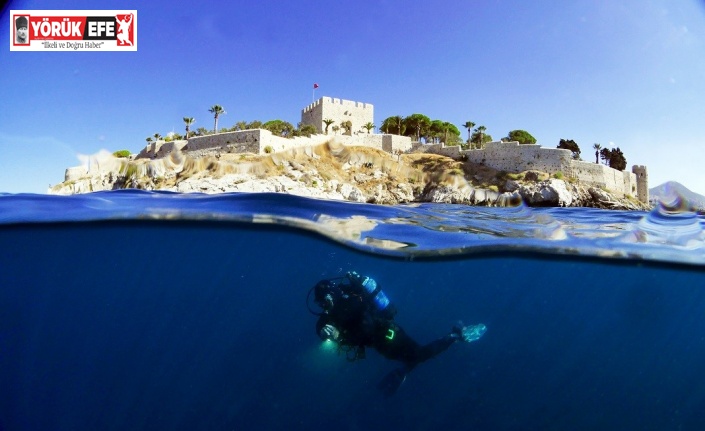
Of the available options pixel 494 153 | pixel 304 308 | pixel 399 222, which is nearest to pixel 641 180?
pixel 494 153

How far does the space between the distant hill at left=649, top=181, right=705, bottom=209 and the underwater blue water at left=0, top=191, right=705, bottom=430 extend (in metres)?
1.00

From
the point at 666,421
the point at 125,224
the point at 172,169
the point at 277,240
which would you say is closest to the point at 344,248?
the point at 277,240

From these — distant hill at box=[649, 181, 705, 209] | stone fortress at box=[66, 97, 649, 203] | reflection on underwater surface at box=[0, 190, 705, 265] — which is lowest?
reflection on underwater surface at box=[0, 190, 705, 265]

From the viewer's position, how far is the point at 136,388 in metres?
11.3

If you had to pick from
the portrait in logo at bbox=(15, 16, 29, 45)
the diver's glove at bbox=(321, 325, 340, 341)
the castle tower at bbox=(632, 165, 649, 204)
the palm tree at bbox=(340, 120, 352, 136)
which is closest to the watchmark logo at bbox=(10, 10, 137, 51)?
the portrait in logo at bbox=(15, 16, 29, 45)

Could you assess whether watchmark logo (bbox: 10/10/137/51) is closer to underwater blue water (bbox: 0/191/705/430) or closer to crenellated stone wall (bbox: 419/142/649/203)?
underwater blue water (bbox: 0/191/705/430)

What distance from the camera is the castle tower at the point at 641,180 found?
47375mm

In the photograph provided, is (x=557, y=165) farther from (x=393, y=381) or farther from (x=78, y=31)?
(x=78, y=31)

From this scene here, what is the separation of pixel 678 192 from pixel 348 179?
1210 inches

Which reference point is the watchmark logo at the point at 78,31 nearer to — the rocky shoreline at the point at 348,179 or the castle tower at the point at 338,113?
the rocky shoreline at the point at 348,179

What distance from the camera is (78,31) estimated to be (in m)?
7.00

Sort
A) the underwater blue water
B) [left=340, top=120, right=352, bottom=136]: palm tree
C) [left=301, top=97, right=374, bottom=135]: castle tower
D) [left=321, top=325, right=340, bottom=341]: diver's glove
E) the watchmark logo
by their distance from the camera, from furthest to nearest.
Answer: [left=340, top=120, right=352, bottom=136]: palm tree < [left=301, top=97, right=374, bottom=135]: castle tower < the underwater blue water < [left=321, top=325, right=340, bottom=341]: diver's glove < the watchmark logo

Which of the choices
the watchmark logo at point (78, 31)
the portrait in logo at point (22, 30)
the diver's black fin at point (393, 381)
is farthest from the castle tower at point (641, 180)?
the portrait in logo at point (22, 30)

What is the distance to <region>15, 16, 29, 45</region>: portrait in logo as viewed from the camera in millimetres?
5145
